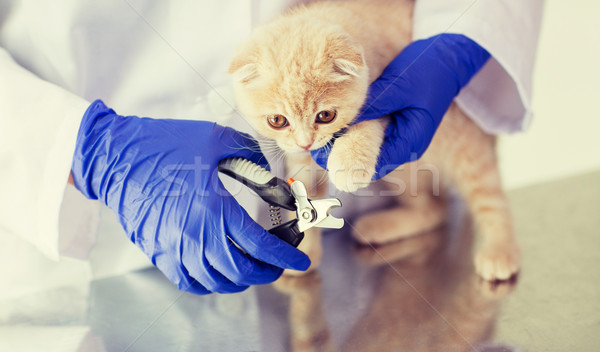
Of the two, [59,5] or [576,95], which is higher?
[59,5]

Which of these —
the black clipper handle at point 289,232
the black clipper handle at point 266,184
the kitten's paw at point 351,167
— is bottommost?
the black clipper handle at point 289,232

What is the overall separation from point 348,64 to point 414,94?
262 mm

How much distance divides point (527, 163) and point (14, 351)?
7.66 ft

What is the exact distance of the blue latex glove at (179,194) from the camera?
3.56 ft

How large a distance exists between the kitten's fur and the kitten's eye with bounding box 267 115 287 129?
0.01 meters

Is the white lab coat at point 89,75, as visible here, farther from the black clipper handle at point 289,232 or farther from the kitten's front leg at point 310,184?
the black clipper handle at point 289,232

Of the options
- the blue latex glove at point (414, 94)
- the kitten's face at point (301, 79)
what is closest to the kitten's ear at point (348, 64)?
the kitten's face at point (301, 79)

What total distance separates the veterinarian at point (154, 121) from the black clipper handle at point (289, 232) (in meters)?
0.02

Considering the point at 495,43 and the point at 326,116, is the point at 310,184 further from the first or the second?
the point at 495,43

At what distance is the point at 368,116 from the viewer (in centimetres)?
123

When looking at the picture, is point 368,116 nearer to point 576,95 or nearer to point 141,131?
point 141,131

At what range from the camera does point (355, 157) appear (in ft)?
3.68

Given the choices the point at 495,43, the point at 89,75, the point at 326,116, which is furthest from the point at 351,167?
the point at 89,75

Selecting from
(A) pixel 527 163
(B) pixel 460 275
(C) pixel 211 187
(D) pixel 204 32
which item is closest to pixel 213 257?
(C) pixel 211 187
